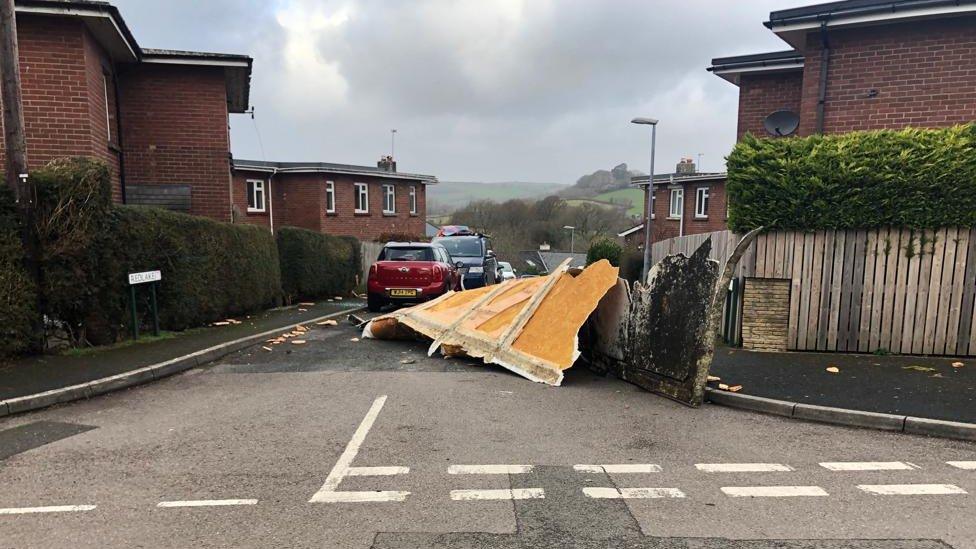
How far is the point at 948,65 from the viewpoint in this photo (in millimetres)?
9281

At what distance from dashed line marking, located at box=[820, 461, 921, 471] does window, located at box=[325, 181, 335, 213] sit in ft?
87.5

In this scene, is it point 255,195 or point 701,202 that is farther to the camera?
point 701,202

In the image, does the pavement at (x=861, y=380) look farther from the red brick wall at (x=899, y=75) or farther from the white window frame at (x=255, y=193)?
the white window frame at (x=255, y=193)

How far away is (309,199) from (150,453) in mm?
24784

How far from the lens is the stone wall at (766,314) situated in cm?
812

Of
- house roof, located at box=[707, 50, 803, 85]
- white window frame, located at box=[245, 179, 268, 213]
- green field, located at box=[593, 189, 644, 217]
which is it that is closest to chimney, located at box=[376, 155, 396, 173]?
white window frame, located at box=[245, 179, 268, 213]

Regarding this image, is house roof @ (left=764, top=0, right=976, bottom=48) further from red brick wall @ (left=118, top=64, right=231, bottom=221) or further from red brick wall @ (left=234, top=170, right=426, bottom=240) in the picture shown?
red brick wall @ (left=234, top=170, right=426, bottom=240)

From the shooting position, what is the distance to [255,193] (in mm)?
27094

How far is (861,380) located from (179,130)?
14.6m

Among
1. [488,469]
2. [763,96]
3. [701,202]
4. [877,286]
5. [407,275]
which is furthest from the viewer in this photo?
[701,202]

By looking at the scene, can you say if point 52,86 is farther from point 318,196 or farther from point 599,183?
point 599,183

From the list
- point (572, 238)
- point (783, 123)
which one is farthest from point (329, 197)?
point (572, 238)

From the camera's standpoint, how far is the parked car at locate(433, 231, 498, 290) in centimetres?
1608

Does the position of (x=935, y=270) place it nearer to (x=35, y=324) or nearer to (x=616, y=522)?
(x=616, y=522)
